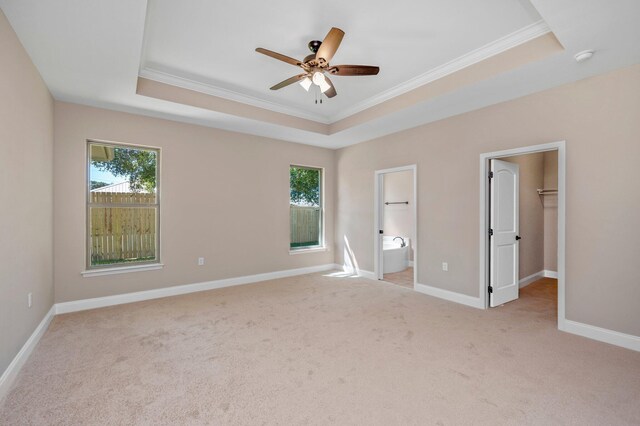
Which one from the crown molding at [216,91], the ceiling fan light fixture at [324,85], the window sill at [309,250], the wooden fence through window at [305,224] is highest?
the crown molding at [216,91]

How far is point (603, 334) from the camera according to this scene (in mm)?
2838

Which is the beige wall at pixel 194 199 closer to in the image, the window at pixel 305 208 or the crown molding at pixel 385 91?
the window at pixel 305 208

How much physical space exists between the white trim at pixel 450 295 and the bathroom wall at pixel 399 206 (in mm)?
2220

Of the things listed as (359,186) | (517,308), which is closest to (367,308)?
(517,308)

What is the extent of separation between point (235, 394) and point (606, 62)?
13.7 feet

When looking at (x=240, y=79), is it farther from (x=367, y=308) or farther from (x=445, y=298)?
(x=445, y=298)

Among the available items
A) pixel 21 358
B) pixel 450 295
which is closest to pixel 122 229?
pixel 21 358

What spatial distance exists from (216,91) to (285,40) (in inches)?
60.5

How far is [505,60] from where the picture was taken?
2.88 metres

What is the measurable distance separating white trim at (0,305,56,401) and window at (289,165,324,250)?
141 inches

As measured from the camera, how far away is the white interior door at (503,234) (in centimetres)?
382

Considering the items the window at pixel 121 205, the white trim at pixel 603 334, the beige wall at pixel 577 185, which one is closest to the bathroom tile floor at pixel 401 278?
the beige wall at pixel 577 185

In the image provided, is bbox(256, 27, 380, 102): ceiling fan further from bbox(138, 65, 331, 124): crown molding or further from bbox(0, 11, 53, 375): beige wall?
bbox(0, 11, 53, 375): beige wall

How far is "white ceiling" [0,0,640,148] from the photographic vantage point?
2.14m
